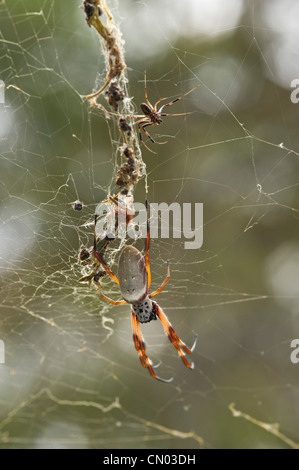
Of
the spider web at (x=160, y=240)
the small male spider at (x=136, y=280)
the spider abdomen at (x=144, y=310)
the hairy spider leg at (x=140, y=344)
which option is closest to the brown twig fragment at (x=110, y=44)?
the spider web at (x=160, y=240)

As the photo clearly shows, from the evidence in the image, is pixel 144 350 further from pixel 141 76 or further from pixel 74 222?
pixel 141 76

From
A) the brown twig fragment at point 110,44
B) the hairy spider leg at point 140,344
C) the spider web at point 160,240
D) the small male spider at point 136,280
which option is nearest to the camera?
the brown twig fragment at point 110,44

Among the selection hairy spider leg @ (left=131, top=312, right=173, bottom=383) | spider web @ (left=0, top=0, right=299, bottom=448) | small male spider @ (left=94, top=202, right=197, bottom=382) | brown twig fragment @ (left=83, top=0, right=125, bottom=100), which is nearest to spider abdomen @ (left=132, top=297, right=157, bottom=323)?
small male spider @ (left=94, top=202, right=197, bottom=382)

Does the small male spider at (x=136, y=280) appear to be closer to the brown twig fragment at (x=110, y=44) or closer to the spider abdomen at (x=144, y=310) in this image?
the spider abdomen at (x=144, y=310)

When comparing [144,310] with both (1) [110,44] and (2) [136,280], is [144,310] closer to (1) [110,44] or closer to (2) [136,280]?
(2) [136,280]

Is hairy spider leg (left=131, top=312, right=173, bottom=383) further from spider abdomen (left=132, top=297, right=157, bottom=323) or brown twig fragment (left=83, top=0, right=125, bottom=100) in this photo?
brown twig fragment (left=83, top=0, right=125, bottom=100)
